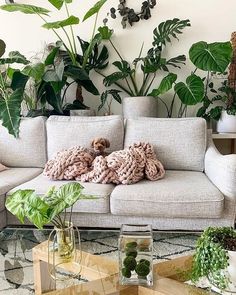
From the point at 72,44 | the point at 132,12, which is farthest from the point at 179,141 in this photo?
the point at 72,44

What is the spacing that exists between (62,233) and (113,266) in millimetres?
221

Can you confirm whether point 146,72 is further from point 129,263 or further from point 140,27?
point 129,263

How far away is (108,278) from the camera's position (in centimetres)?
120

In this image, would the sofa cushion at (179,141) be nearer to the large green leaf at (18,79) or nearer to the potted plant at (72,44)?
the potted plant at (72,44)

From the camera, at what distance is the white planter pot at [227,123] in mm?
2846

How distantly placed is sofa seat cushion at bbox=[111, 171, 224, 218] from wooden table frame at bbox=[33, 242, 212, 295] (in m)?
0.72

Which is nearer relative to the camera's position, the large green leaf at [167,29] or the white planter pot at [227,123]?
the white planter pot at [227,123]

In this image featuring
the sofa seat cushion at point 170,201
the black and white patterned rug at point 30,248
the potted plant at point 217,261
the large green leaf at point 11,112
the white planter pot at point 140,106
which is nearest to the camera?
the potted plant at point 217,261

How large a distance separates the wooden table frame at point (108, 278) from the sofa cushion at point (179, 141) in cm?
133

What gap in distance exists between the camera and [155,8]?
314 centimetres

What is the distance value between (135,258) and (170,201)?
917 millimetres

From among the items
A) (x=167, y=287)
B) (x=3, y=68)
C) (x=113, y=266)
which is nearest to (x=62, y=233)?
(x=113, y=266)

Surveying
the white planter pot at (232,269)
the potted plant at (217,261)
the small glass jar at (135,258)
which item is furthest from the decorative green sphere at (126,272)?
the white planter pot at (232,269)

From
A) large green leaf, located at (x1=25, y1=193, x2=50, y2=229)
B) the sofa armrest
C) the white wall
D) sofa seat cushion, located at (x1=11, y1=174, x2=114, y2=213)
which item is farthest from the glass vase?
the white wall
